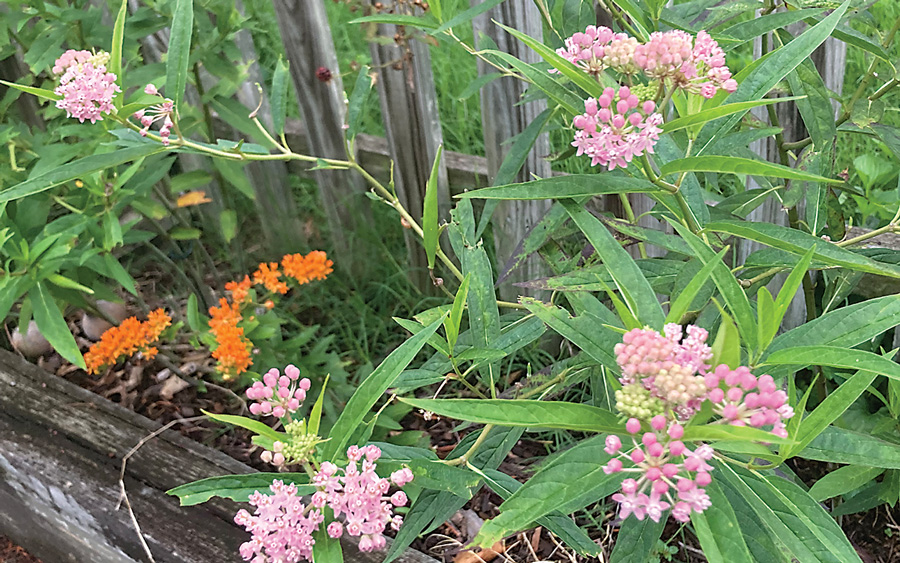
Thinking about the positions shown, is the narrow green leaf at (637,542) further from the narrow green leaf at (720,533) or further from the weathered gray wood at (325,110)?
the weathered gray wood at (325,110)

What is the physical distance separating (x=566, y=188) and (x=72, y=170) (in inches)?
28.4

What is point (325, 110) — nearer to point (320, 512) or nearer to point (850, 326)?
point (320, 512)

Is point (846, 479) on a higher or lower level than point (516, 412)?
lower

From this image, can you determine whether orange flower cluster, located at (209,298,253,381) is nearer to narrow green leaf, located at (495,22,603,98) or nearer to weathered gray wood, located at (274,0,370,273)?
weathered gray wood, located at (274,0,370,273)

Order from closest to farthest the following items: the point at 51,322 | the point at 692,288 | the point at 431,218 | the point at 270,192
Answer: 1. the point at 692,288
2. the point at 431,218
3. the point at 51,322
4. the point at 270,192

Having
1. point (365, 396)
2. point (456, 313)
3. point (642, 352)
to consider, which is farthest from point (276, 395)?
point (642, 352)

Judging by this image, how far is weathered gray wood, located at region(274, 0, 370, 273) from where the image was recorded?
2.07m

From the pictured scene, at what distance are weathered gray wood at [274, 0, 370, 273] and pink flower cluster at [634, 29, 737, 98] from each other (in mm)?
1516

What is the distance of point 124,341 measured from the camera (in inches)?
71.3

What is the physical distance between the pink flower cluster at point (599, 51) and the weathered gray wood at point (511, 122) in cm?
76

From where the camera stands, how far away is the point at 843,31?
43.2 inches

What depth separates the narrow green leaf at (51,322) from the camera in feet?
5.32

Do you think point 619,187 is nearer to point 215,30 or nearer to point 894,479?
point 894,479


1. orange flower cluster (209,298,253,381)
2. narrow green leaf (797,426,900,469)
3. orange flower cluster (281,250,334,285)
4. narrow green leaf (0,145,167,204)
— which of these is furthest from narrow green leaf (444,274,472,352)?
orange flower cluster (281,250,334,285)
